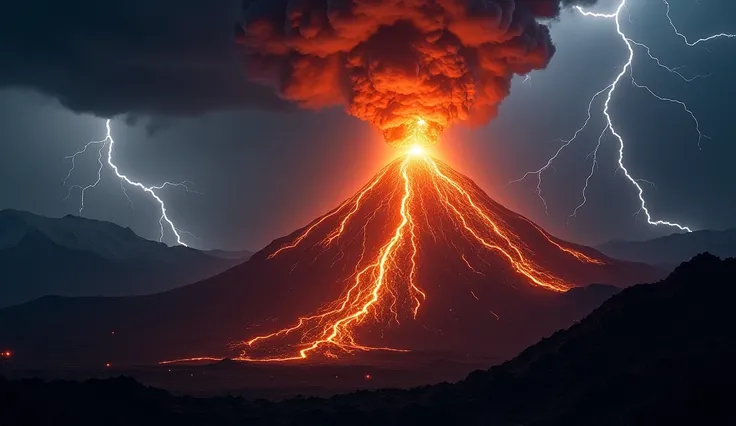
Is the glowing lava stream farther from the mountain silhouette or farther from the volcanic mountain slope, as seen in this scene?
the mountain silhouette

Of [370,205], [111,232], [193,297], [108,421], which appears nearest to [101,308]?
[193,297]

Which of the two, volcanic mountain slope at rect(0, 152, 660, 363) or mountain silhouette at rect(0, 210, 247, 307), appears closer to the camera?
volcanic mountain slope at rect(0, 152, 660, 363)

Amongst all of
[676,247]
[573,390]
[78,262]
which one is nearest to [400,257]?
[573,390]

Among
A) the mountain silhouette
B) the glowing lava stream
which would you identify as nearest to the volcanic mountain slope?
the glowing lava stream

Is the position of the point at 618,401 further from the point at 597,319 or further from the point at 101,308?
the point at 101,308

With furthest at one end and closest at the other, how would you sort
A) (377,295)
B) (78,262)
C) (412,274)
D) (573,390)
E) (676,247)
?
(676,247) → (78,262) → (412,274) → (377,295) → (573,390)

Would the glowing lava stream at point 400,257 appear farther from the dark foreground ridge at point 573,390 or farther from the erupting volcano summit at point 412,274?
the dark foreground ridge at point 573,390

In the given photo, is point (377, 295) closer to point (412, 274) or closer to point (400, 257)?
point (412, 274)

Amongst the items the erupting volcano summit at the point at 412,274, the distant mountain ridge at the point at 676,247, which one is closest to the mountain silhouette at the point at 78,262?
the erupting volcano summit at the point at 412,274
